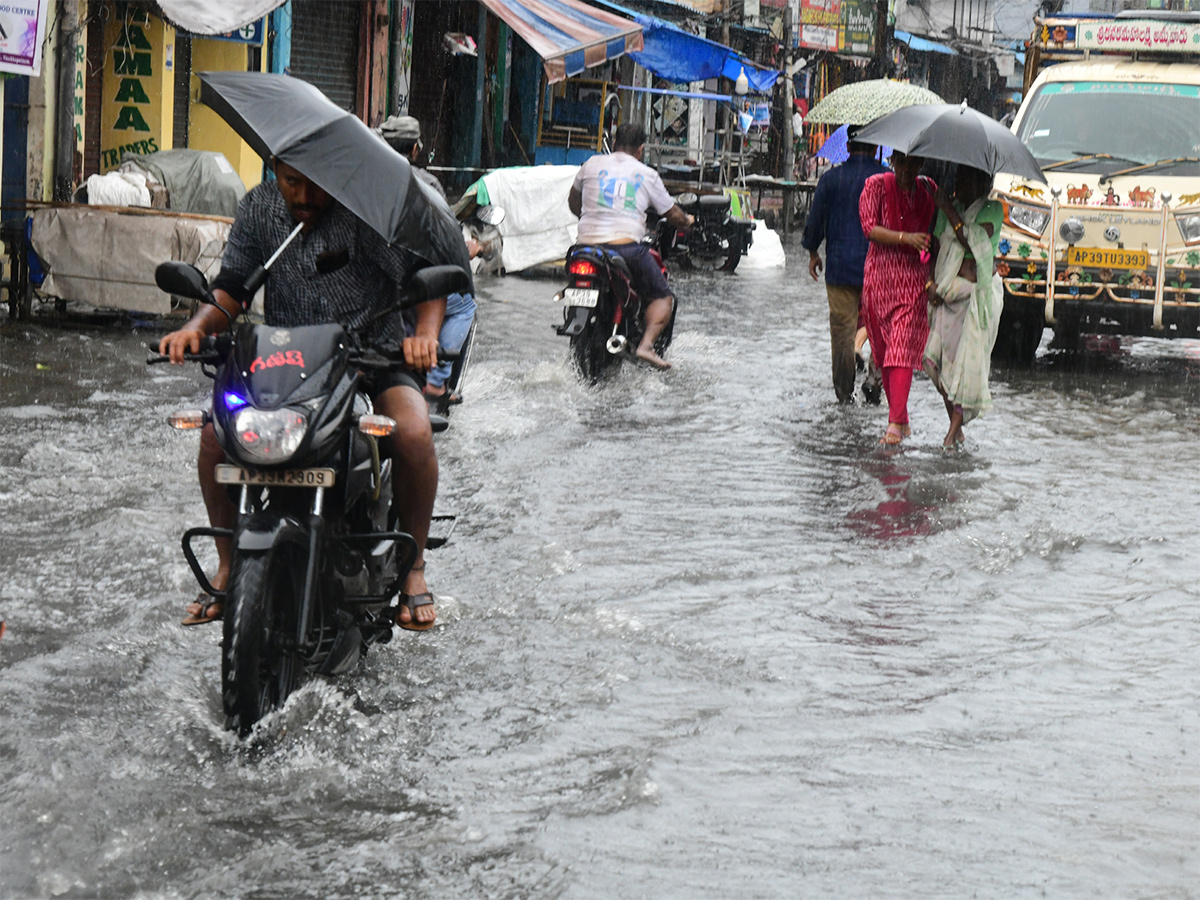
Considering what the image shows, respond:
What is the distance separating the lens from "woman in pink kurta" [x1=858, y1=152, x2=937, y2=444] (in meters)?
8.82

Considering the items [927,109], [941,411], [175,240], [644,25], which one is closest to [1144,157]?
[941,411]

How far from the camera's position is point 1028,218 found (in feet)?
39.5

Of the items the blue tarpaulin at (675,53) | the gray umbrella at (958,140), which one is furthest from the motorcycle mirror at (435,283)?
the blue tarpaulin at (675,53)

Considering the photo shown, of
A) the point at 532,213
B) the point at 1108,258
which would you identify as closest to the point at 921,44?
the point at 532,213

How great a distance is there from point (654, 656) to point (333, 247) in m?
1.55

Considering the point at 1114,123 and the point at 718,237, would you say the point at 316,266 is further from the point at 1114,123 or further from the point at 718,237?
the point at 718,237

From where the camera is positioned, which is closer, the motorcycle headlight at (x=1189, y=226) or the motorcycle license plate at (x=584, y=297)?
the motorcycle license plate at (x=584, y=297)

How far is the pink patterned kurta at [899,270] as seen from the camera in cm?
884

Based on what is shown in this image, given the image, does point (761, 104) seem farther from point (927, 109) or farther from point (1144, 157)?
point (927, 109)

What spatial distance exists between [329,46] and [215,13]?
23.7 ft

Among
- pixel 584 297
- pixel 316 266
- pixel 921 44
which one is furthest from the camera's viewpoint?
pixel 921 44

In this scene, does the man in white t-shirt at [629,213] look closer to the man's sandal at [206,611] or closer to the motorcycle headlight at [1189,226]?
the motorcycle headlight at [1189,226]

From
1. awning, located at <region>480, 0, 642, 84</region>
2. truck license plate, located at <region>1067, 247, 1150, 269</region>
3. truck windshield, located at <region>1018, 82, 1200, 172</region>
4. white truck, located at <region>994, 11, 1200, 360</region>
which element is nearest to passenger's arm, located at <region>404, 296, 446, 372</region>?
white truck, located at <region>994, 11, 1200, 360</region>

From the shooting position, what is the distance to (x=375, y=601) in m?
4.38
